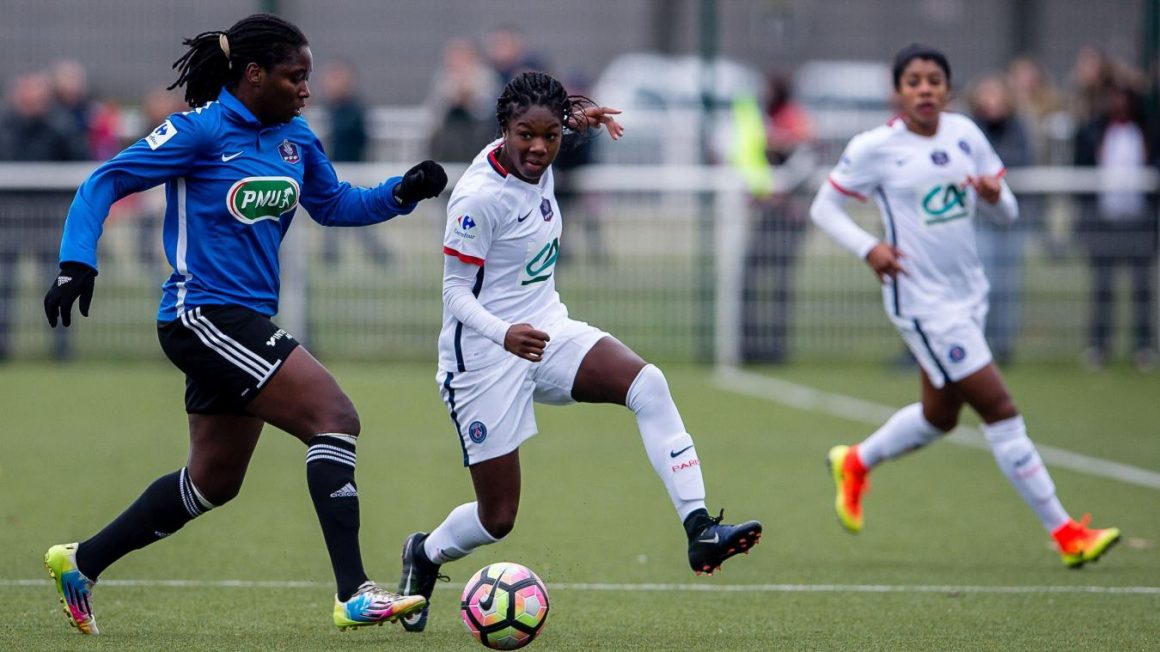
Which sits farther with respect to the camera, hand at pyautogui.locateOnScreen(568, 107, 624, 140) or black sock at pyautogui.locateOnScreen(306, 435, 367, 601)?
hand at pyautogui.locateOnScreen(568, 107, 624, 140)

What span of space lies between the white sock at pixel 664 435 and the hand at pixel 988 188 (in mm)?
2385

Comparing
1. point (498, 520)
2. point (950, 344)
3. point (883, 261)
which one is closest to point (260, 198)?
point (498, 520)

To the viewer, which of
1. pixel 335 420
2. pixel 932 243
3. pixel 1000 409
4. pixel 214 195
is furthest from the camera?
pixel 932 243

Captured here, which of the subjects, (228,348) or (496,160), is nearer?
(228,348)

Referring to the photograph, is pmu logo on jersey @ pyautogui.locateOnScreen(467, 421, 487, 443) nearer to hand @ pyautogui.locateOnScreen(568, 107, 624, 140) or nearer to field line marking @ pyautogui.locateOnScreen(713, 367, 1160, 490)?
hand @ pyautogui.locateOnScreen(568, 107, 624, 140)

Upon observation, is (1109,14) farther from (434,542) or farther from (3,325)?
(434,542)

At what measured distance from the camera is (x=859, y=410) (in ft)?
42.5

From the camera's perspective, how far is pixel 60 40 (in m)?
18.5

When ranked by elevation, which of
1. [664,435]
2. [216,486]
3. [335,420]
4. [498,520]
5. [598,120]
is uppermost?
[598,120]

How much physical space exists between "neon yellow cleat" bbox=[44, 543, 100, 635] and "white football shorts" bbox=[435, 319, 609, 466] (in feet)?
4.53

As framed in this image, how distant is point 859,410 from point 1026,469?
208 inches

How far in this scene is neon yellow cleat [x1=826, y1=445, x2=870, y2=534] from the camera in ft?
26.9

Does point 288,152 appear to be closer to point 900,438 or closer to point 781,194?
point 900,438

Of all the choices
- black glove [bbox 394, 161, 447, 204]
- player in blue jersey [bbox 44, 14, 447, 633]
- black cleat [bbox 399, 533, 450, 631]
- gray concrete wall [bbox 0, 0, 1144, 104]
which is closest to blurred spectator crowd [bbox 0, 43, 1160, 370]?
gray concrete wall [bbox 0, 0, 1144, 104]
